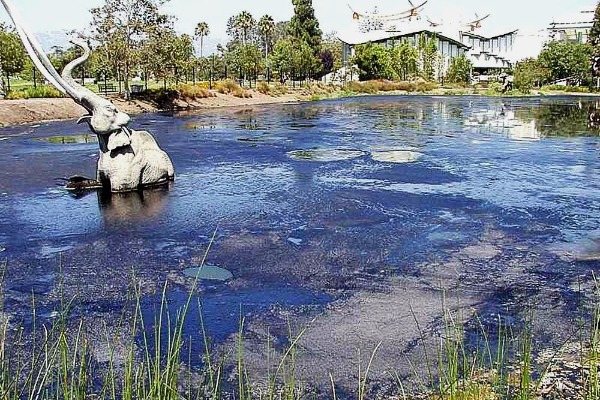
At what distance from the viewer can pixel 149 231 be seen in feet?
24.1

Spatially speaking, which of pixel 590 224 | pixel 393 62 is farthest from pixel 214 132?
pixel 393 62

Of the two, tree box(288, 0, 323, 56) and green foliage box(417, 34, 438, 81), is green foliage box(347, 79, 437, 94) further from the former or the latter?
tree box(288, 0, 323, 56)

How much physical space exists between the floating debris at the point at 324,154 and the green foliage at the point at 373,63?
136 ft

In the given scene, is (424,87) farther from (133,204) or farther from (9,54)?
(133,204)

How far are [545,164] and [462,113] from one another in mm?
14368

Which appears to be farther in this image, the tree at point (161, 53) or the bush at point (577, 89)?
the bush at point (577, 89)

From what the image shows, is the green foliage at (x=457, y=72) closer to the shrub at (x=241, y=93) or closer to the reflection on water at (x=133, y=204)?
the shrub at (x=241, y=93)

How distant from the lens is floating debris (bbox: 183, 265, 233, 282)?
578 centimetres

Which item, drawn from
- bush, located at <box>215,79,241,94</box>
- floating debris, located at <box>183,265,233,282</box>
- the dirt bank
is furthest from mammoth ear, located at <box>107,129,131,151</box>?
bush, located at <box>215,79,241,94</box>

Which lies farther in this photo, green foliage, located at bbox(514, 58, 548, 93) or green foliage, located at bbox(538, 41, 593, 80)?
green foliage, located at bbox(538, 41, 593, 80)

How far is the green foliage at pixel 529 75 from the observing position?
4706cm

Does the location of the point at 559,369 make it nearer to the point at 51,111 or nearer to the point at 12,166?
the point at 12,166

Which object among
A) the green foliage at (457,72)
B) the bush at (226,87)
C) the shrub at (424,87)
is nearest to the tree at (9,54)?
the bush at (226,87)

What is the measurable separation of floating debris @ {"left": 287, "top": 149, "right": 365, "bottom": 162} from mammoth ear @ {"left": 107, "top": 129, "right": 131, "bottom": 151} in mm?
4517
